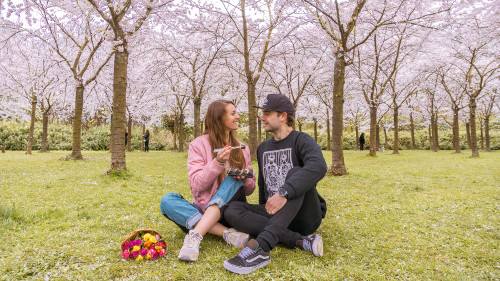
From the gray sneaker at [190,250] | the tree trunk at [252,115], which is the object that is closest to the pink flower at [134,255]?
the gray sneaker at [190,250]

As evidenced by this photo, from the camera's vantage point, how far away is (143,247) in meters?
3.11

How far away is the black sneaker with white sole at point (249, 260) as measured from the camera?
108 inches

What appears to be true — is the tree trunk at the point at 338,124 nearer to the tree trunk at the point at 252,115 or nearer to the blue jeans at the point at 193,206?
the tree trunk at the point at 252,115

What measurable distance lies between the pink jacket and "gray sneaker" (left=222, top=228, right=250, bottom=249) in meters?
0.44

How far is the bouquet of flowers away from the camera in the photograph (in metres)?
3.03

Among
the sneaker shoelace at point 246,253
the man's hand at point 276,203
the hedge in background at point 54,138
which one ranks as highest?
the hedge in background at point 54,138

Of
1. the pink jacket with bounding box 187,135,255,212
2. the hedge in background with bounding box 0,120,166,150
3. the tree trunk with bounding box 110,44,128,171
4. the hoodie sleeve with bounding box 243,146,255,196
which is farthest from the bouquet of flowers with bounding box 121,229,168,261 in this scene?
the hedge in background with bounding box 0,120,166,150

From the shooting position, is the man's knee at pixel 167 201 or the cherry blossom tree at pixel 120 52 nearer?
the man's knee at pixel 167 201

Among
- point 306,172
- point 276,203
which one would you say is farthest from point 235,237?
point 306,172

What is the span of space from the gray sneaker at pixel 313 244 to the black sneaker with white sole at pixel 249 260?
541 millimetres

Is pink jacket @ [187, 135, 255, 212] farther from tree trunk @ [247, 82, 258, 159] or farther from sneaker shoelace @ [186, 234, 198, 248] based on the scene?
tree trunk @ [247, 82, 258, 159]

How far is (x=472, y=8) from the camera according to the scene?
10414 mm

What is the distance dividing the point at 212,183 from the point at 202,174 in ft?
0.80

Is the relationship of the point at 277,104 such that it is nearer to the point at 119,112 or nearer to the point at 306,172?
the point at 306,172
